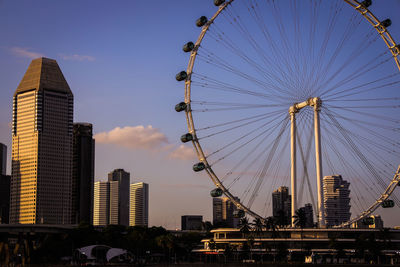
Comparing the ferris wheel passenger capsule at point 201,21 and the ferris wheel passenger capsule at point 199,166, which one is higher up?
the ferris wheel passenger capsule at point 201,21

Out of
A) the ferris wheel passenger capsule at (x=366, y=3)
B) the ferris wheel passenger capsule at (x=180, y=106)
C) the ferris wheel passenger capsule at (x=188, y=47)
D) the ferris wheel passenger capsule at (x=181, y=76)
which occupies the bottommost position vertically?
the ferris wheel passenger capsule at (x=180, y=106)

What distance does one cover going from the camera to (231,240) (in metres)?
163

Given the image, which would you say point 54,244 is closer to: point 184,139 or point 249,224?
point 249,224

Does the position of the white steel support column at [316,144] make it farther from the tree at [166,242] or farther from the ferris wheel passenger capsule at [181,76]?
the tree at [166,242]

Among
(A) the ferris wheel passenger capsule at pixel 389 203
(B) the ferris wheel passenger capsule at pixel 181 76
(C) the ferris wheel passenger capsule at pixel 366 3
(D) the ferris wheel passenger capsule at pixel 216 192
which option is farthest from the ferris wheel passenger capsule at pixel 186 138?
(A) the ferris wheel passenger capsule at pixel 389 203

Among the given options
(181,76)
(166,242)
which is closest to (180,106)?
(181,76)

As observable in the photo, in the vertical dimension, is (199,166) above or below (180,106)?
below

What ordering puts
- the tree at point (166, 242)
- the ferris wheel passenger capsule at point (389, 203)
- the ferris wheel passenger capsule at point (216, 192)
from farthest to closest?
the tree at point (166, 242), the ferris wheel passenger capsule at point (389, 203), the ferris wheel passenger capsule at point (216, 192)

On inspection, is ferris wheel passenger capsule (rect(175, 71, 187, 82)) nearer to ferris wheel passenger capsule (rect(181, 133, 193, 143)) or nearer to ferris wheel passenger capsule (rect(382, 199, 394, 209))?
ferris wheel passenger capsule (rect(181, 133, 193, 143))

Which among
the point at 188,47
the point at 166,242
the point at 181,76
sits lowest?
the point at 166,242

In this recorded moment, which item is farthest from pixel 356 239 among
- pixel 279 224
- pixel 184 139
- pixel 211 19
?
pixel 211 19

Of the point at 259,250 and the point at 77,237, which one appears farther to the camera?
the point at 77,237

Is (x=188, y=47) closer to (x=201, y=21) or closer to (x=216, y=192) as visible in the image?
(x=201, y=21)

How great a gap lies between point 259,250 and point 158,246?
37734 mm
